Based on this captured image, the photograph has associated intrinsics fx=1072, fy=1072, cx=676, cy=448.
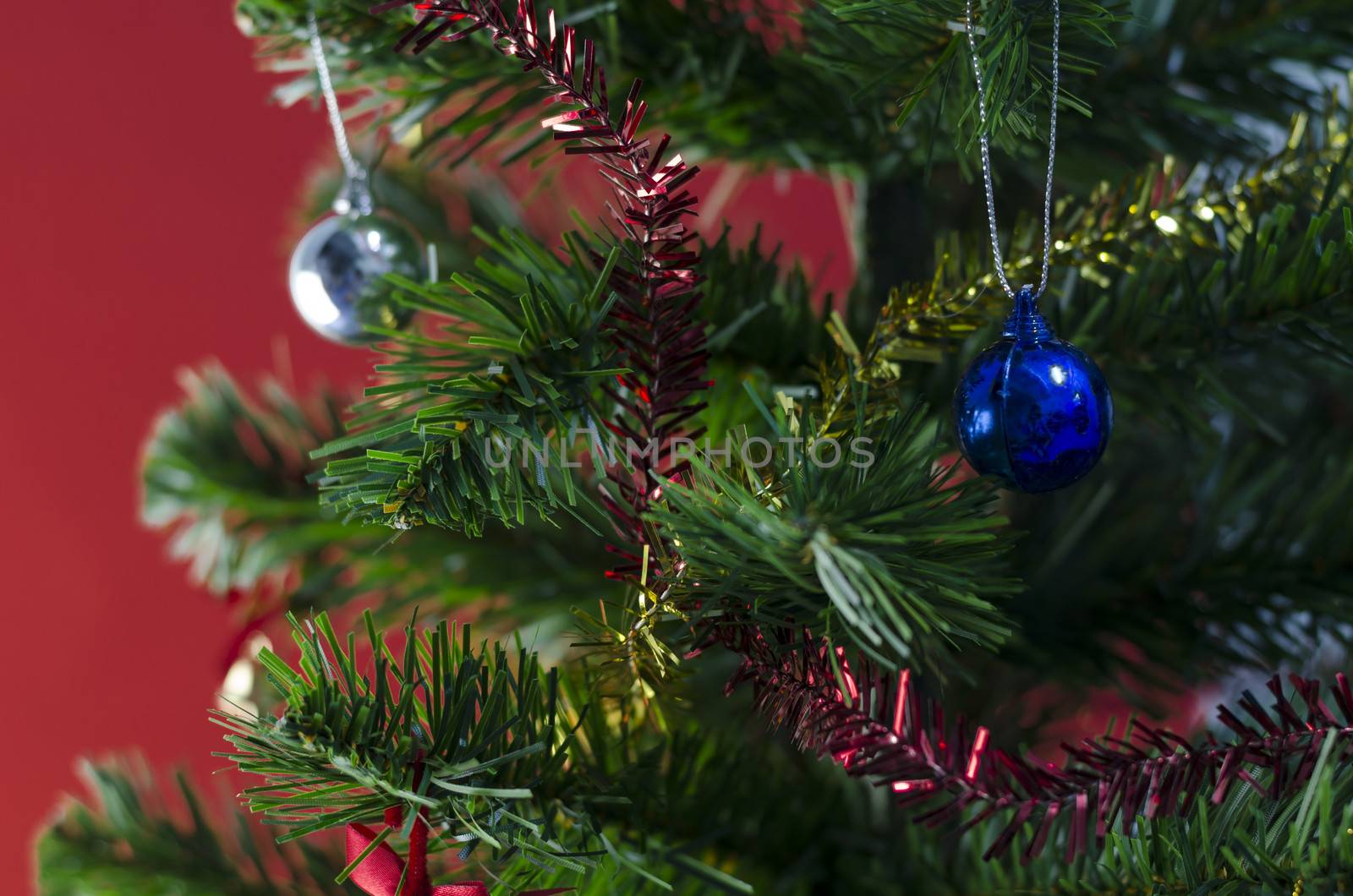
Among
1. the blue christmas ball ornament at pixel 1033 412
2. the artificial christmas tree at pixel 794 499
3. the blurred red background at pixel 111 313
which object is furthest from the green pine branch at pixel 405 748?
the blurred red background at pixel 111 313

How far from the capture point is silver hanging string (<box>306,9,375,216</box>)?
33cm

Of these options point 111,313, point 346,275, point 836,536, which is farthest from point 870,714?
point 111,313

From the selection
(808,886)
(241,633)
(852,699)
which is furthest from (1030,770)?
(241,633)

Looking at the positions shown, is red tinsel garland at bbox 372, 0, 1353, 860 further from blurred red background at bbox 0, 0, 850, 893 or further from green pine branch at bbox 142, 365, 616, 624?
blurred red background at bbox 0, 0, 850, 893

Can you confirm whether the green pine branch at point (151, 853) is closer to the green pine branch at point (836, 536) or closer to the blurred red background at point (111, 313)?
the green pine branch at point (836, 536)

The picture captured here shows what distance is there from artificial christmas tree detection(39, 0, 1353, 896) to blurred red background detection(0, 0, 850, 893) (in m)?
0.51

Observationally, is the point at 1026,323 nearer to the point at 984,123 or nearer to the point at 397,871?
the point at 984,123

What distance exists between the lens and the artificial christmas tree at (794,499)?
0.77 feet

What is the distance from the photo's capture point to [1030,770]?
0.24 metres

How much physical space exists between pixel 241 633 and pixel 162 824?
0.08 metres

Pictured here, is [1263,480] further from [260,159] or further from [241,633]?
[260,159]

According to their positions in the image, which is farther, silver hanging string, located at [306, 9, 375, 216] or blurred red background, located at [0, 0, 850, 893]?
blurred red background, located at [0, 0, 850, 893]

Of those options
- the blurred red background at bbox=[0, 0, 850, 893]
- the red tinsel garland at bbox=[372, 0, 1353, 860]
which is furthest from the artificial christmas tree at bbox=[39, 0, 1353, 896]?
the blurred red background at bbox=[0, 0, 850, 893]

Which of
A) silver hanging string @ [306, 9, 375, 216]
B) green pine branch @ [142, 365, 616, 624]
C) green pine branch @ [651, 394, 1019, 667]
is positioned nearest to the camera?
green pine branch @ [651, 394, 1019, 667]
